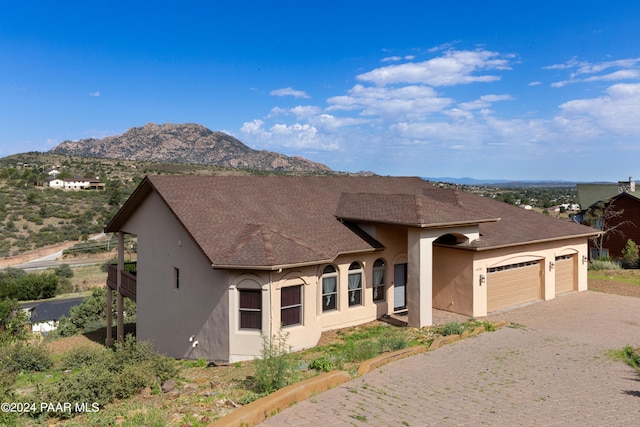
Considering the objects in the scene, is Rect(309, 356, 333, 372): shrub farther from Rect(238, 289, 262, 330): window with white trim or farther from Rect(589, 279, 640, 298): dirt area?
Rect(589, 279, 640, 298): dirt area

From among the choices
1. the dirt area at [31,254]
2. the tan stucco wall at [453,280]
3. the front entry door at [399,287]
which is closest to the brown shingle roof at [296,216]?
the tan stucco wall at [453,280]

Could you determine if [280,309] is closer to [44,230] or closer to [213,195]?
[213,195]

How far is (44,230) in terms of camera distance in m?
62.4

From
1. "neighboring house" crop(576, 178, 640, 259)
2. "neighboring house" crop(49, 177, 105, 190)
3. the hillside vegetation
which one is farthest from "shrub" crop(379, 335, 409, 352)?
"neighboring house" crop(49, 177, 105, 190)

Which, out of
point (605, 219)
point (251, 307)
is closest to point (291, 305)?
point (251, 307)

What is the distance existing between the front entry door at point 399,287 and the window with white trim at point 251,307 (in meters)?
6.21

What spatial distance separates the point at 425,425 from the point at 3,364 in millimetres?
12230

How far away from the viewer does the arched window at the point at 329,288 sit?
16391 millimetres

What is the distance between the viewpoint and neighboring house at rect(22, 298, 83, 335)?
33.4 metres

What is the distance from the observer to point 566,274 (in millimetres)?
22219

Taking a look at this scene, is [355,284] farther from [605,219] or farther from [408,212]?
[605,219]

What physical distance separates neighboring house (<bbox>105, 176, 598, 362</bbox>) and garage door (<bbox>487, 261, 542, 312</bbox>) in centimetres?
4

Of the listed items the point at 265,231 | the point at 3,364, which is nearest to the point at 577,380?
the point at 265,231

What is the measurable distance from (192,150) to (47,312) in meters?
123
